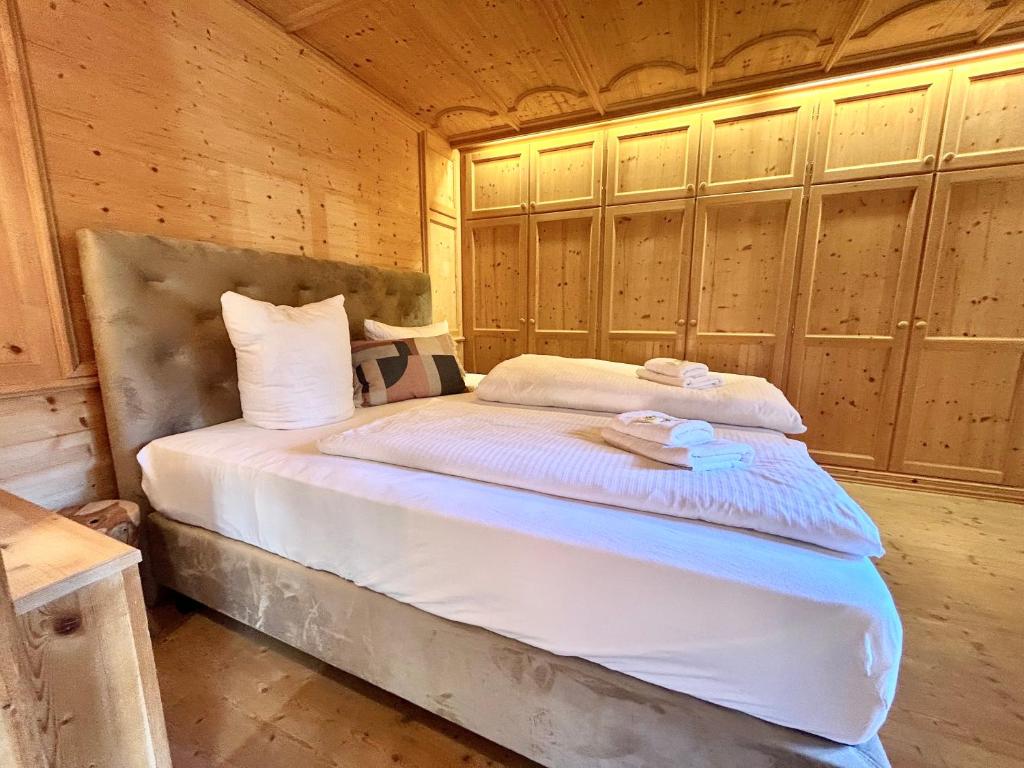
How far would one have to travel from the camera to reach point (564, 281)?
3102 mm

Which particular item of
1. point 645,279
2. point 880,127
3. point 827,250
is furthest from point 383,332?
point 880,127

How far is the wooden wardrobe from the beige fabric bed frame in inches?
76.1

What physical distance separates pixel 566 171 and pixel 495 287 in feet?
3.20

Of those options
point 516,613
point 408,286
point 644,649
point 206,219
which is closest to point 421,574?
point 516,613

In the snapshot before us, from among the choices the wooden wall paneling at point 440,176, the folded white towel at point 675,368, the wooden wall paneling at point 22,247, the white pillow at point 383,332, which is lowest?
the folded white towel at point 675,368

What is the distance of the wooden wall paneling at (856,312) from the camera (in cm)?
238

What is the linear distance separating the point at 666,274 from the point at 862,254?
1079 mm

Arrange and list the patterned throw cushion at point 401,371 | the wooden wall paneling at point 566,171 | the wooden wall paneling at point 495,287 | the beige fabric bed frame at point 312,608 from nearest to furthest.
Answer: the beige fabric bed frame at point 312,608 < the patterned throw cushion at point 401,371 < the wooden wall paneling at point 566,171 < the wooden wall paneling at point 495,287

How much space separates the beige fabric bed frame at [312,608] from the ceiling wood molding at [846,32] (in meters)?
2.69

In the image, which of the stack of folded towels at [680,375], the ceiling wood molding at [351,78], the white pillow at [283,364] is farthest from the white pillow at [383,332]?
the ceiling wood molding at [351,78]

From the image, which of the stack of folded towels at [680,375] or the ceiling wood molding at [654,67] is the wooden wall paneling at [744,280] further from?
the stack of folded towels at [680,375]

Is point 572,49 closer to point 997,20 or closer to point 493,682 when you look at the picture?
point 997,20

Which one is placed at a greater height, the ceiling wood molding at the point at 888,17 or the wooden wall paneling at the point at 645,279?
the ceiling wood molding at the point at 888,17

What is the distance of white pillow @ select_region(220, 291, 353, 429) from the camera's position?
4.86ft
